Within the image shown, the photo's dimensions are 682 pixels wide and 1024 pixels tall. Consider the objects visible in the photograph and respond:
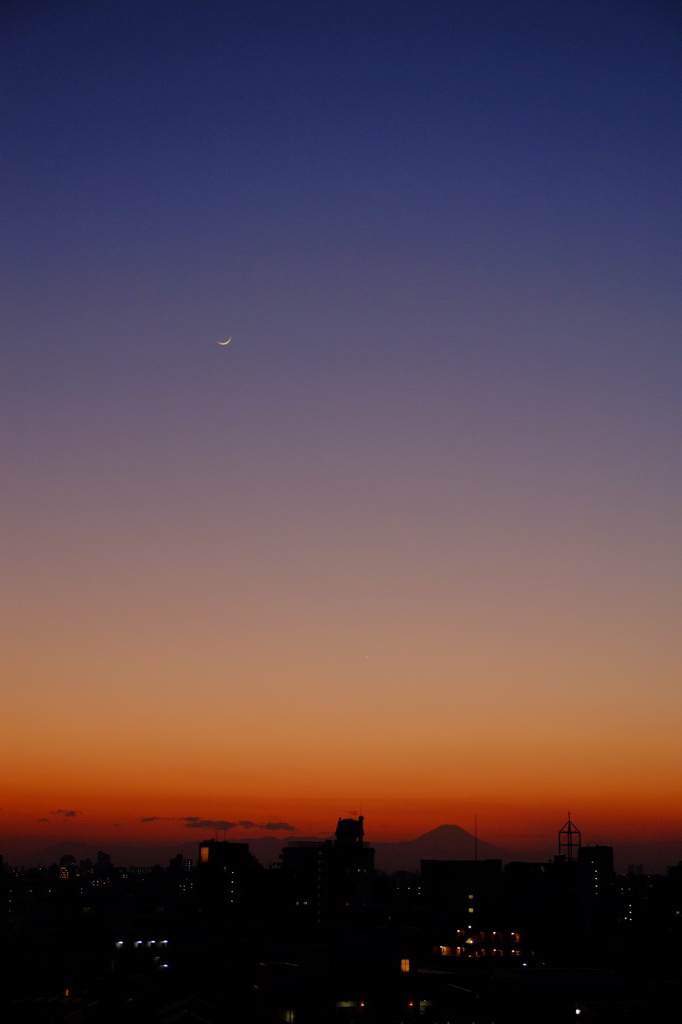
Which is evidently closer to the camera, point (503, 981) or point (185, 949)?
point (503, 981)

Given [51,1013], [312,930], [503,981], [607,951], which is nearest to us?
[51,1013]

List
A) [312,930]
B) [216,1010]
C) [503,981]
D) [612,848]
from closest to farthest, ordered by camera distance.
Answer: [216,1010]
[503,981]
[312,930]
[612,848]

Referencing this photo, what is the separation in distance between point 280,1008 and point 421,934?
49.5 feet

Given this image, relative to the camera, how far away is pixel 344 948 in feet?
61.7

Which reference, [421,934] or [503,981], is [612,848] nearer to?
[421,934]

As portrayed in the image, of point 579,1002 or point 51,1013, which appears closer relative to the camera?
point 51,1013

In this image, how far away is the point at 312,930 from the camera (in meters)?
27.2

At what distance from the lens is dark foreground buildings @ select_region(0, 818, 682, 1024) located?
53.4 ft

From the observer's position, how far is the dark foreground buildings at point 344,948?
1627 centimetres

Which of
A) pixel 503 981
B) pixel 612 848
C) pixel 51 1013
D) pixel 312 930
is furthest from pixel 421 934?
pixel 612 848

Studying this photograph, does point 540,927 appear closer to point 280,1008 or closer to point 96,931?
point 96,931

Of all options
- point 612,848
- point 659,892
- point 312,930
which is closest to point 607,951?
point 312,930

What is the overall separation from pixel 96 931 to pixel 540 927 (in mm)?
15843

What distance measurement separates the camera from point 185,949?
2375 centimetres
